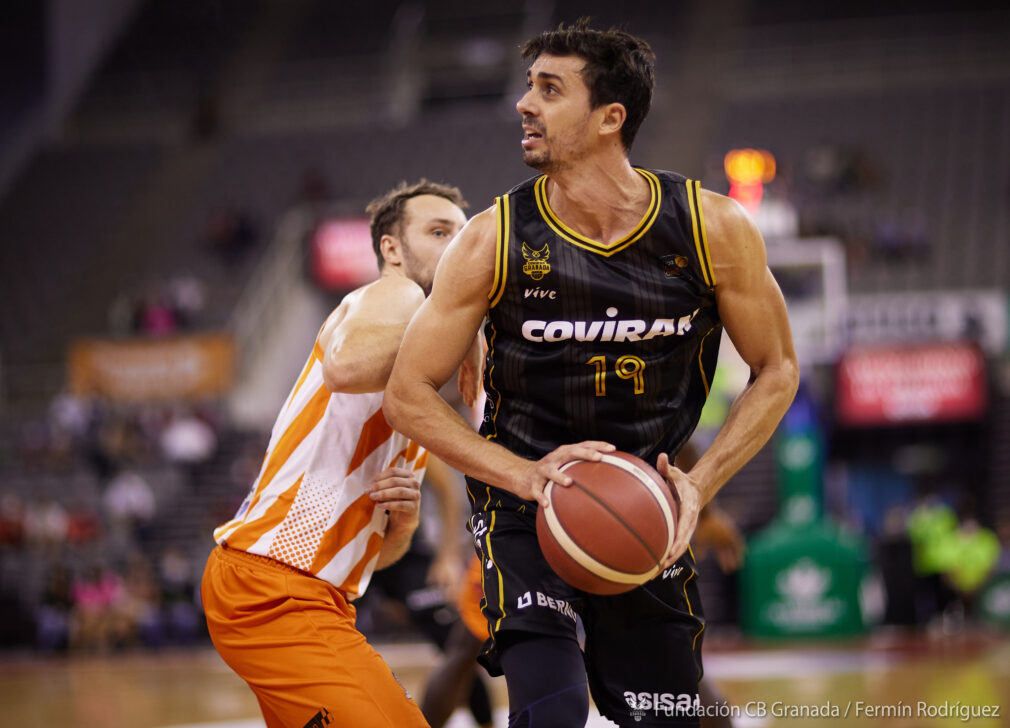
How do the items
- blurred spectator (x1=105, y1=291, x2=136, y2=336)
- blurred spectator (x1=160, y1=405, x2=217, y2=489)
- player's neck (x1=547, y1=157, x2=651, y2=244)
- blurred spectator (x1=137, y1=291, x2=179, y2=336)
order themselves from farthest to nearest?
blurred spectator (x1=105, y1=291, x2=136, y2=336) → blurred spectator (x1=137, y1=291, x2=179, y2=336) → blurred spectator (x1=160, y1=405, x2=217, y2=489) → player's neck (x1=547, y1=157, x2=651, y2=244)

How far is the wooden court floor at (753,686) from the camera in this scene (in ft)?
22.1

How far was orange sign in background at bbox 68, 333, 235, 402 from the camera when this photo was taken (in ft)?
66.1

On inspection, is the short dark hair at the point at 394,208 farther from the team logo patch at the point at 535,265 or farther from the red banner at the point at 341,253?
the red banner at the point at 341,253

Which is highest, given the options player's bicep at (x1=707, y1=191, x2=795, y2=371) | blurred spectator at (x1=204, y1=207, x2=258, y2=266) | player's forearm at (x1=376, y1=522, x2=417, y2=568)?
blurred spectator at (x1=204, y1=207, x2=258, y2=266)

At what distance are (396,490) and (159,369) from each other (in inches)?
690

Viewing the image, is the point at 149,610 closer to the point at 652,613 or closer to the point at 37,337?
the point at 37,337

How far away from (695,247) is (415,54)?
1065 inches

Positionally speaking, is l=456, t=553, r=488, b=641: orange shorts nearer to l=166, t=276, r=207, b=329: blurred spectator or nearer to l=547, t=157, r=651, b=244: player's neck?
l=547, t=157, r=651, b=244: player's neck

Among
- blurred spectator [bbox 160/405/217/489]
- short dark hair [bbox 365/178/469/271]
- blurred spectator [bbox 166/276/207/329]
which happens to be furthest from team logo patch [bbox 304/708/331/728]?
blurred spectator [bbox 166/276/207/329]

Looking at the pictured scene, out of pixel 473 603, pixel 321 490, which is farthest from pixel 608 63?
pixel 473 603

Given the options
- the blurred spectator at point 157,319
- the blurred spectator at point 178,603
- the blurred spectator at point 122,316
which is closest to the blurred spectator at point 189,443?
the blurred spectator at point 178,603

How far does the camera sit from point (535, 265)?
10.1 feet

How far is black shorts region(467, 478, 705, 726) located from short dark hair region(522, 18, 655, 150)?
112 centimetres

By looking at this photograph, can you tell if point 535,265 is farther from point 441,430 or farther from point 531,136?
point 441,430
